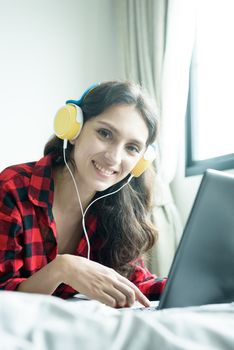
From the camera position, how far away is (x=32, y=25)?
7.59 ft

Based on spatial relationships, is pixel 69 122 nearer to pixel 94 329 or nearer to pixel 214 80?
pixel 94 329

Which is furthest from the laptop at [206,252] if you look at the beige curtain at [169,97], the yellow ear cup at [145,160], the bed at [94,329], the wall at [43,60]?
the wall at [43,60]

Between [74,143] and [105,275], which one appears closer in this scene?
[105,275]

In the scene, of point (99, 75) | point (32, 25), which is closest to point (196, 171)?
point (99, 75)

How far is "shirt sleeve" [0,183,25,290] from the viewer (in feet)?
3.64

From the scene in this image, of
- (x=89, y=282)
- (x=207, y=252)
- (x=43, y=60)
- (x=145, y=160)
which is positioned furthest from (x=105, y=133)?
(x=43, y=60)

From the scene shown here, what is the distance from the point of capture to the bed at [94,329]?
0.25 metres

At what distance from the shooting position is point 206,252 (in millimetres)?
755

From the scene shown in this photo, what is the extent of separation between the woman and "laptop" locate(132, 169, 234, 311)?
319mm

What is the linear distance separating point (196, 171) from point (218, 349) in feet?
6.26

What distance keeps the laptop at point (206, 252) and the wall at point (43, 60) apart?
159cm

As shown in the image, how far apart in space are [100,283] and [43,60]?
5.70ft

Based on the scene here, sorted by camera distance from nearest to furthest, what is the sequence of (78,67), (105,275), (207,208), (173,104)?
(207,208) < (105,275) < (173,104) < (78,67)

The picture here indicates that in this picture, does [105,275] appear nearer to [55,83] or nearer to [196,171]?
[196,171]
